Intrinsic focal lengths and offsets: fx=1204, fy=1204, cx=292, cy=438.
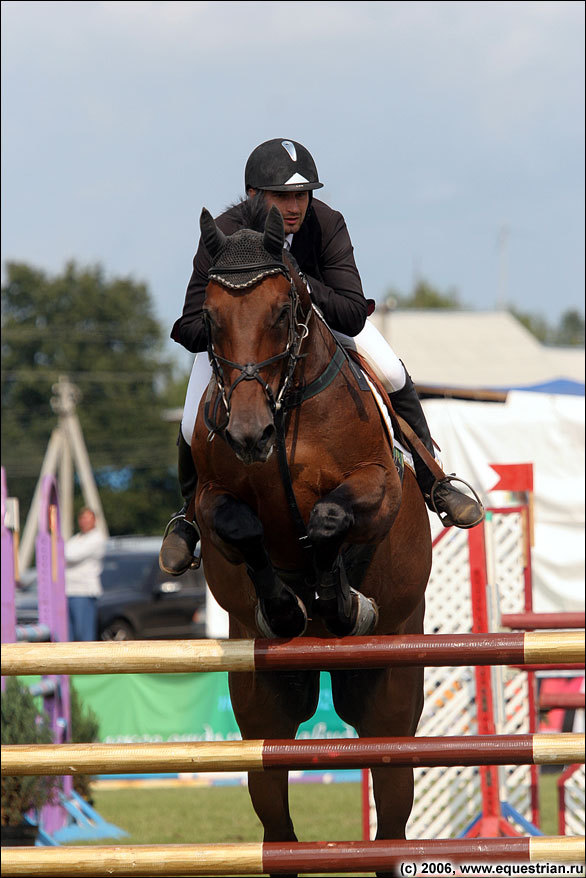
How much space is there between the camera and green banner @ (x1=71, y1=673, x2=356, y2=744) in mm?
10867

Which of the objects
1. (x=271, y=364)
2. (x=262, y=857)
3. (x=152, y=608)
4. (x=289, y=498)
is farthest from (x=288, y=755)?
(x=152, y=608)

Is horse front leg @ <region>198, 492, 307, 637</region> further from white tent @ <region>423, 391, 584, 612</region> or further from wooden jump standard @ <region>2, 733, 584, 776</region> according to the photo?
white tent @ <region>423, 391, 584, 612</region>

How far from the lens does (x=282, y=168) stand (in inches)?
168

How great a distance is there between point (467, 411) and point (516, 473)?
13.2ft

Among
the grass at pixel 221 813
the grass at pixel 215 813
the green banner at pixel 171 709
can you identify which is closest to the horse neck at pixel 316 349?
the grass at pixel 221 813

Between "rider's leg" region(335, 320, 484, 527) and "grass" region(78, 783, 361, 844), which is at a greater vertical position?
"rider's leg" region(335, 320, 484, 527)

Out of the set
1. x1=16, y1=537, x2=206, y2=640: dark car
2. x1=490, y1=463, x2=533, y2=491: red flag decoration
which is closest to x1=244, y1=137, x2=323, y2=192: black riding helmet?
x1=490, y1=463, x2=533, y2=491: red flag decoration

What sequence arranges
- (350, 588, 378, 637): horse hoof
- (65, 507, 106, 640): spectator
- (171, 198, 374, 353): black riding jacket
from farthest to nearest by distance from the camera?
(65, 507, 106, 640): spectator < (171, 198, 374, 353): black riding jacket < (350, 588, 378, 637): horse hoof

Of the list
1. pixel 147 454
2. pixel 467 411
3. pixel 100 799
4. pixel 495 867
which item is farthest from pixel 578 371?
pixel 147 454

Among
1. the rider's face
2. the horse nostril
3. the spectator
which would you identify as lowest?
the spectator

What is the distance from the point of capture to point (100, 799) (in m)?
10.3

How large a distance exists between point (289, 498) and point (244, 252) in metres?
0.81

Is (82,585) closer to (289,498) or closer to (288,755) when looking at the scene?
(289,498)

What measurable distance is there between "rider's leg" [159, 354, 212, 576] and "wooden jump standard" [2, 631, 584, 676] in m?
0.87
